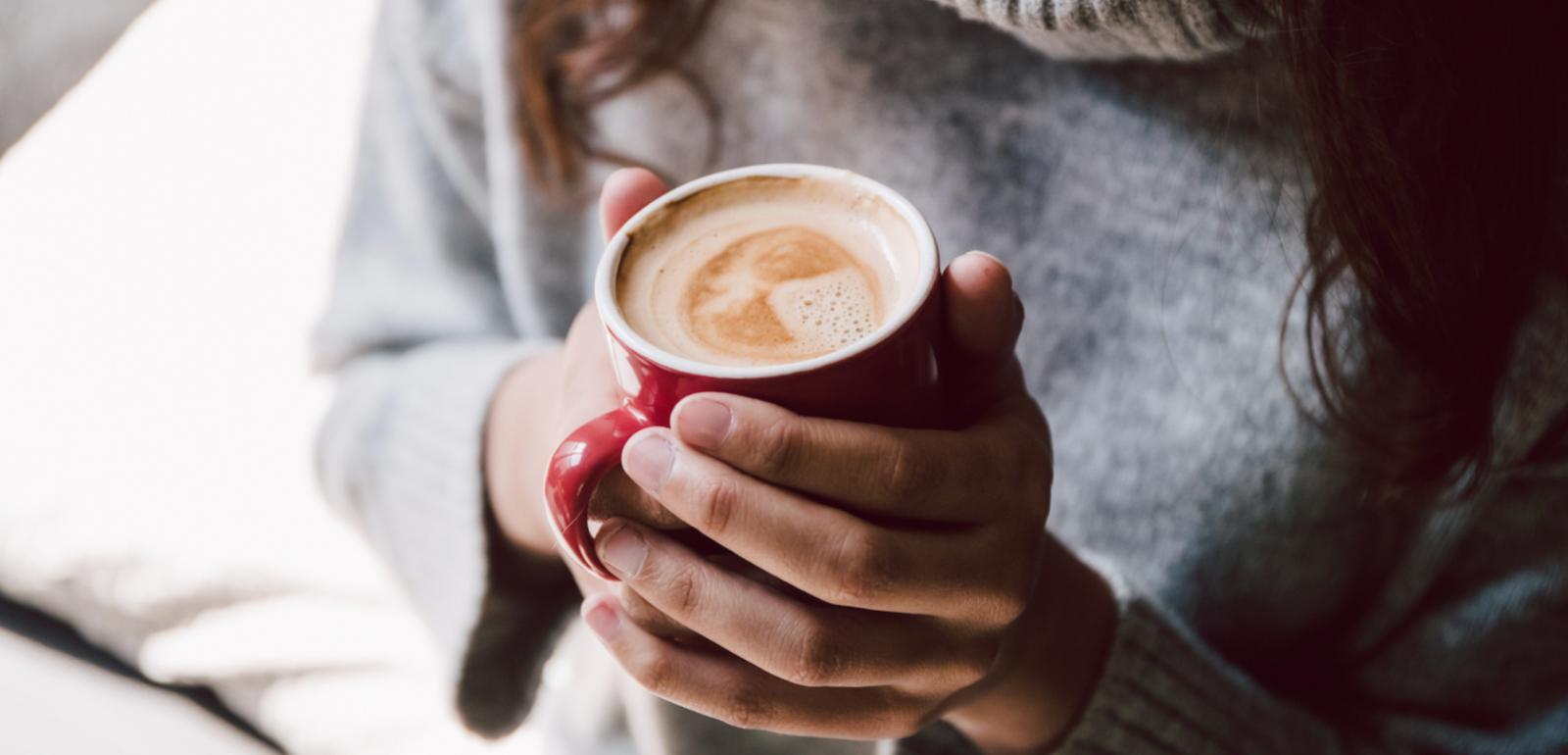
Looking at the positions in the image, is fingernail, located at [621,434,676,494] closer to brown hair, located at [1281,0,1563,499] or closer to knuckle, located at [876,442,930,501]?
knuckle, located at [876,442,930,501]

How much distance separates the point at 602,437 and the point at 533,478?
0.31 meters

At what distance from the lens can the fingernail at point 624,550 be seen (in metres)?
0.44

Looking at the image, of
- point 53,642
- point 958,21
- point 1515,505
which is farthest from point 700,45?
point 53,642

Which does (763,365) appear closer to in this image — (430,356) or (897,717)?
(897,717)

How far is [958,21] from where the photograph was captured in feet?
2.34

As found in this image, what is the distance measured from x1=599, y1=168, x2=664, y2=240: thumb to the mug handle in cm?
16

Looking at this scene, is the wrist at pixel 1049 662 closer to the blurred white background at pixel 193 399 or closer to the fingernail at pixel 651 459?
the fingernail at pixel 651 459

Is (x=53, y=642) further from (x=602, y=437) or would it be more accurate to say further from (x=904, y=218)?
(x=904, y=218)

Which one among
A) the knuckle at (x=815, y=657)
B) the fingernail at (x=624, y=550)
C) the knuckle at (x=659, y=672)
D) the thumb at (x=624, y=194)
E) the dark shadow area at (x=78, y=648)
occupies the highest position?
the thumb at (x=624, y=194)

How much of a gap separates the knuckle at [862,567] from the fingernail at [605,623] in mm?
156

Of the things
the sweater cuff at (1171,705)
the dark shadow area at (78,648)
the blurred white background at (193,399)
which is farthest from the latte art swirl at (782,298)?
the dark shadow area at (78,648)

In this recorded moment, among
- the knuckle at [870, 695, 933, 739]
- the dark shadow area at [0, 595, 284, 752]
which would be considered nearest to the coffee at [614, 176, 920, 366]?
the knuckle at [870, 695, 933, 739]

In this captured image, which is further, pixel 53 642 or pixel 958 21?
pixel 53 642

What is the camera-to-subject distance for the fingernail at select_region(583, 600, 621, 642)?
0.51m
